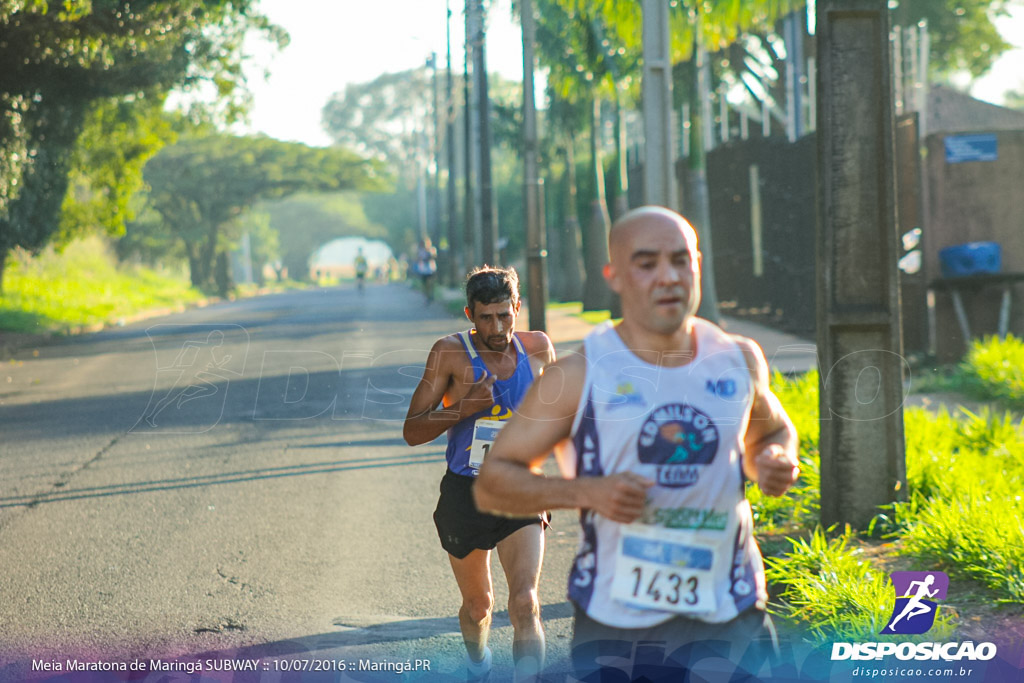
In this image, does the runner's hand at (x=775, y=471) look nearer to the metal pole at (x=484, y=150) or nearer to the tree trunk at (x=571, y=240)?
the metal pole at (x=484, y=150)

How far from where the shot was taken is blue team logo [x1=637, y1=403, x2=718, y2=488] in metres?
2.75

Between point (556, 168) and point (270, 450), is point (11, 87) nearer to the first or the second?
point (270, 450)

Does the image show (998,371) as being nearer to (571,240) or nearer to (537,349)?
(537,349)

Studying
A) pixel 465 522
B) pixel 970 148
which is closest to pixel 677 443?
pixel 465 522

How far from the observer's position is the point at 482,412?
4.56 m

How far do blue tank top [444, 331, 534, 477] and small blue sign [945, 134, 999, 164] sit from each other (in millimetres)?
12133

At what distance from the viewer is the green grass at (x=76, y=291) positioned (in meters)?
27.6

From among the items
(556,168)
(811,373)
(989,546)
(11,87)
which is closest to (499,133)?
(556,168)

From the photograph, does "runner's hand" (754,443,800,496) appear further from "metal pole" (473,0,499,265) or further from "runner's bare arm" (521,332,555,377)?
"metal pole" (473,0,499,265)

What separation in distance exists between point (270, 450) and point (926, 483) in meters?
5.77

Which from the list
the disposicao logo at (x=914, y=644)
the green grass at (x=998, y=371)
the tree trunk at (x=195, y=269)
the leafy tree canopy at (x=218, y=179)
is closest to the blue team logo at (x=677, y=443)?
the disposicao logo at (x=914, y=644)

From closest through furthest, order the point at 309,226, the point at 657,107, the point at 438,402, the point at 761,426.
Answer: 1. the point at 761,426
2. the point at 438,402
3. the point at 657,107
4. the point at 309,226

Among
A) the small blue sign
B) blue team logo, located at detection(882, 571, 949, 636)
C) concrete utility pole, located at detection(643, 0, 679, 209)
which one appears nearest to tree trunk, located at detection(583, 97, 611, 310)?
the small blue sign

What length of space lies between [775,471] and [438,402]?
209 centimetres
